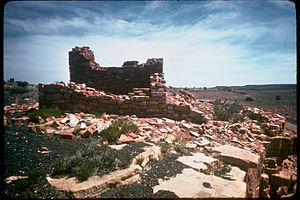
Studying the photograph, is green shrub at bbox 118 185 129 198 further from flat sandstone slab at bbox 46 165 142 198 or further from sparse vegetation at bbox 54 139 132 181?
sparse vegetation at bbox 54 139 132 181

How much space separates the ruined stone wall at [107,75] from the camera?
9.98 metres

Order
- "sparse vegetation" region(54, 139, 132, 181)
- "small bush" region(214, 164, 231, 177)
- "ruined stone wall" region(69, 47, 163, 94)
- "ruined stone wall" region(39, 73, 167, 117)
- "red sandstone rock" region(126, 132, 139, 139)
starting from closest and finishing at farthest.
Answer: "sparse vegetation" region(54, 139, 132, 181)
"small bush" region(214, 164, 231, 177)
"red sandstone rock" region(126, 132, 139, 139)
"ruined stone wall" region(39, 73, 167, 117)
"ruined stone wall" region(69, 47, 163, 94)

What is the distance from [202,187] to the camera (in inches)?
98.1

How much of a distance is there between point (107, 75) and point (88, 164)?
824 cm

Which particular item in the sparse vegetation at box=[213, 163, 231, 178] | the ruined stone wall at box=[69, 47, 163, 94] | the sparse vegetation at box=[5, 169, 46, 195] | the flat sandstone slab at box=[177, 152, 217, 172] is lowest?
the sparse vegetation at box=[213, 163, 231, 178]

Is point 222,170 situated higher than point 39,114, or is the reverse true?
point 39,114

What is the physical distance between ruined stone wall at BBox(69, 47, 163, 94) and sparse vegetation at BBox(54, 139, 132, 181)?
706 centimetres

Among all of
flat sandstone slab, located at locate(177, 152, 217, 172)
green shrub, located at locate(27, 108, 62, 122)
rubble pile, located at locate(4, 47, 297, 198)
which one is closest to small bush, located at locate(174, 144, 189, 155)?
rubble pile, located at locate(4, 47, 297, 198)

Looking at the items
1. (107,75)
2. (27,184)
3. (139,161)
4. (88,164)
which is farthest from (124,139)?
(107,75)

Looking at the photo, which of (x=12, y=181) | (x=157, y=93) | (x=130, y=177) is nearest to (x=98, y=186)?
(x=130, y=177)

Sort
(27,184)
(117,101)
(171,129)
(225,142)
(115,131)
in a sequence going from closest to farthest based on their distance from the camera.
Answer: (27,184)
(115,131)
(225,142)
(171,129)
(117,101)

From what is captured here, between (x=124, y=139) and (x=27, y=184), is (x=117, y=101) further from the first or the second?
(x=27, y=184)

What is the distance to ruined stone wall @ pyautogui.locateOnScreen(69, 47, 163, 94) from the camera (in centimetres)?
998

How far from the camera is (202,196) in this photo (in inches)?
88.3
